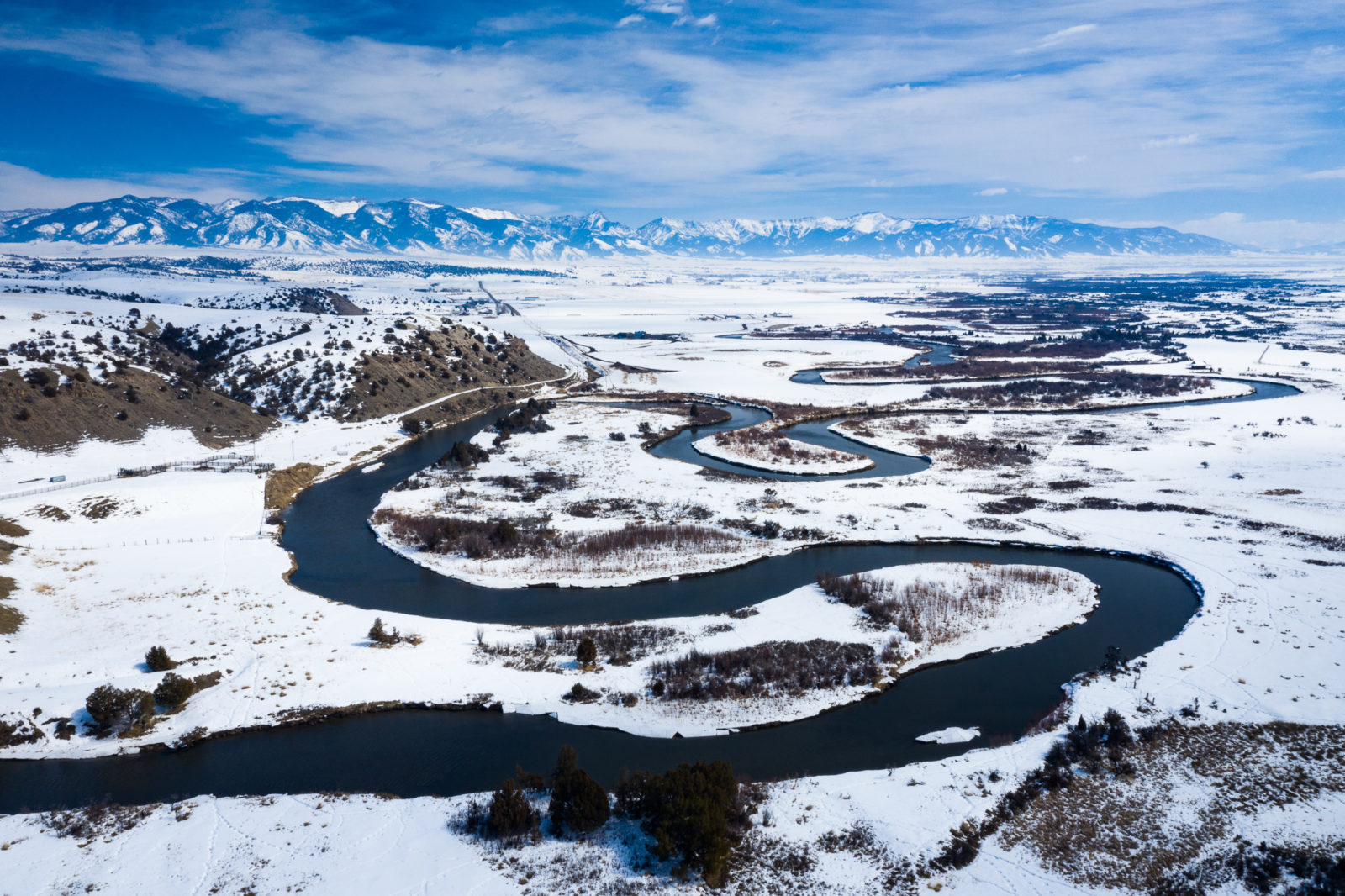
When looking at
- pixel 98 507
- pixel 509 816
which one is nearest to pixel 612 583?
pixel 509 816

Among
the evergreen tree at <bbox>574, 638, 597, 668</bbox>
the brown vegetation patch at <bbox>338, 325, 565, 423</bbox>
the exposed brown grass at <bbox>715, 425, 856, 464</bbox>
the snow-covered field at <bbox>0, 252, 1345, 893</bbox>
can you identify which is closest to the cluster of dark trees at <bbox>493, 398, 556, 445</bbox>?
the snow-covered field at <bbox>0, 252, 1345, 893</bbox>

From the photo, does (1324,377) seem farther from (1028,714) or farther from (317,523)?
(317,523)

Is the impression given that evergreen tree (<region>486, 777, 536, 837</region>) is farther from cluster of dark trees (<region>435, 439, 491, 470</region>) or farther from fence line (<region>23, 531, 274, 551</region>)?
cluster of dark trees (<region>435, 439, 491, 470</region>)

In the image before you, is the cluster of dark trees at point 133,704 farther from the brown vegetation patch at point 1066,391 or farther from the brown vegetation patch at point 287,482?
the brown vegetation patch at point 1066,391

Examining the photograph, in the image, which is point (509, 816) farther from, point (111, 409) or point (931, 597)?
point (111, 409)

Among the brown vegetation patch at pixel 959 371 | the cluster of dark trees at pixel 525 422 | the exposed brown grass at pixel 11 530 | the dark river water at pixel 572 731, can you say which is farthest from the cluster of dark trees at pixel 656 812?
the brown vegetation patch at pixel 959 371
